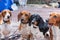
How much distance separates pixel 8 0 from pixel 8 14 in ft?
5.40

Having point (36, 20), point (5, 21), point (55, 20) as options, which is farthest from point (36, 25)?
point (5, 21)

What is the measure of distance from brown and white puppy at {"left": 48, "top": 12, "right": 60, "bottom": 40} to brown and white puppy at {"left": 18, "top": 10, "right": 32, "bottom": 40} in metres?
0.17

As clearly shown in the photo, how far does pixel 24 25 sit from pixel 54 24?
0.24m

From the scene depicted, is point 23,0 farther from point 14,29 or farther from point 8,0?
point 14,29

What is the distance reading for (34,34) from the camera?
56.5 inches

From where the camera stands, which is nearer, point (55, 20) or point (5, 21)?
point (55, 20)

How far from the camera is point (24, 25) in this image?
145cm

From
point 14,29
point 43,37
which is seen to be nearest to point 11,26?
point 14,29

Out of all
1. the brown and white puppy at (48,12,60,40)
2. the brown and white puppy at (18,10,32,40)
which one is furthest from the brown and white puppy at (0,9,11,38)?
the brown and white puppy at (48,12,60,40)

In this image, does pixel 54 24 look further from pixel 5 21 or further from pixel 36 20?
pixel 5 21

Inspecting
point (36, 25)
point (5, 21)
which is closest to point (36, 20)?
point (36, 25)

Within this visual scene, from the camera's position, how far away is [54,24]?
1369 mm

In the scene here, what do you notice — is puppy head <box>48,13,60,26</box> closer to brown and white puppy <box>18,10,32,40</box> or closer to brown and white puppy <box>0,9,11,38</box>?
brown and white puppy <box>18,10,32,40</box>

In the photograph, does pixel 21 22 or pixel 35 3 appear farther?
pixel 35 3
